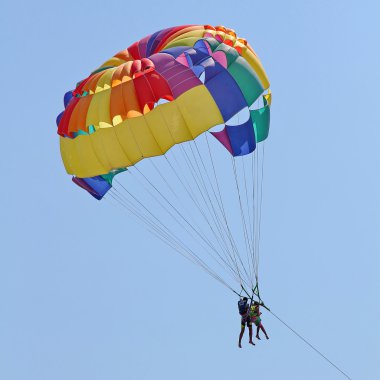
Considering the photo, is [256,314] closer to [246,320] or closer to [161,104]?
[246,320]

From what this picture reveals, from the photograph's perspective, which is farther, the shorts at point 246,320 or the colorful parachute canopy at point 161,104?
the shorts at point 246,320

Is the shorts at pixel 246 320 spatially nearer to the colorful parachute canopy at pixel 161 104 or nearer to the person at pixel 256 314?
the person at pixel 256 314

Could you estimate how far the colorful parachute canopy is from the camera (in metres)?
35.8

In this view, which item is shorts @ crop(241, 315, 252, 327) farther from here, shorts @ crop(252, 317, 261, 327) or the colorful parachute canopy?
the colorful parachute canopy

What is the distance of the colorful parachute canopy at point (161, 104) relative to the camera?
117 feet

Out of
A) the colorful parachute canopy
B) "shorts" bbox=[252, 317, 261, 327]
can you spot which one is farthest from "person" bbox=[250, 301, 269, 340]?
the colorful parachute canopy

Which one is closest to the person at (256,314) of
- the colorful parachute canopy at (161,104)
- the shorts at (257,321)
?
the shorts at (257,321)

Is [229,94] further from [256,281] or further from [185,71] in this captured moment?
[256,281]

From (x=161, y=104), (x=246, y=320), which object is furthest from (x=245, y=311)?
(x=161, y=104)

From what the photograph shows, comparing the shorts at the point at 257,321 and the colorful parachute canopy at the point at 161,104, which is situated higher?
the colorful parachute canopy at the point at 161,104

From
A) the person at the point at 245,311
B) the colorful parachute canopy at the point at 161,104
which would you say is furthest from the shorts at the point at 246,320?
the colorful parachute canopy at the point at 161,104

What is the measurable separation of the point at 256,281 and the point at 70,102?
252 inches

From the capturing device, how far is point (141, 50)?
38406 millimetres

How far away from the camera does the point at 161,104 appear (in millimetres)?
36406
